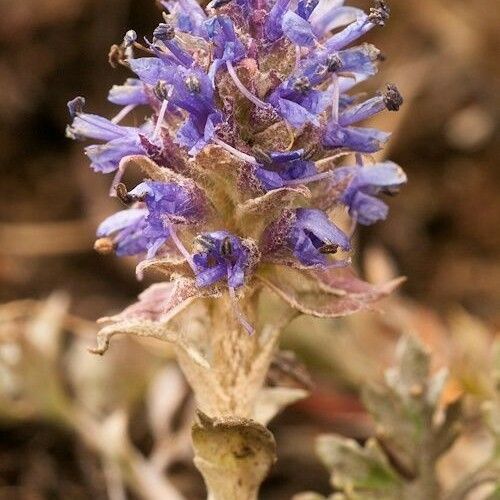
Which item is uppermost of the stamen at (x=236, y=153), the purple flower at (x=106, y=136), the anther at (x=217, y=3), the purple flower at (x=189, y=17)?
the anther at (x=217, y=3)

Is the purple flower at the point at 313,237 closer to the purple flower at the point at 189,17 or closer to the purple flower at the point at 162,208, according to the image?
the purple flower at the point at 162,208

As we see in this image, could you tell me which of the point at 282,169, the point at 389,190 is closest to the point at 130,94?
the point at 282,169

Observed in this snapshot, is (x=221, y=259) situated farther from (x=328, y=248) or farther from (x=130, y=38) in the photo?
(x=130, y=38)

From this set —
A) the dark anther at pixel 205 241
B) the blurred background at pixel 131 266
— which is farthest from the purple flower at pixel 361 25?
the blurred background at pixel 131 266

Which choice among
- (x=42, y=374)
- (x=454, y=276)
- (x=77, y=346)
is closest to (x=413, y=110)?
(x=454, y=276)

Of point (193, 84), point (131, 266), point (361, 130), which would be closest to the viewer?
point (193, 84)

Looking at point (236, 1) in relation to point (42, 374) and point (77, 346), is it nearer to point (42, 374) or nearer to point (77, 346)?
point (42, 374)
